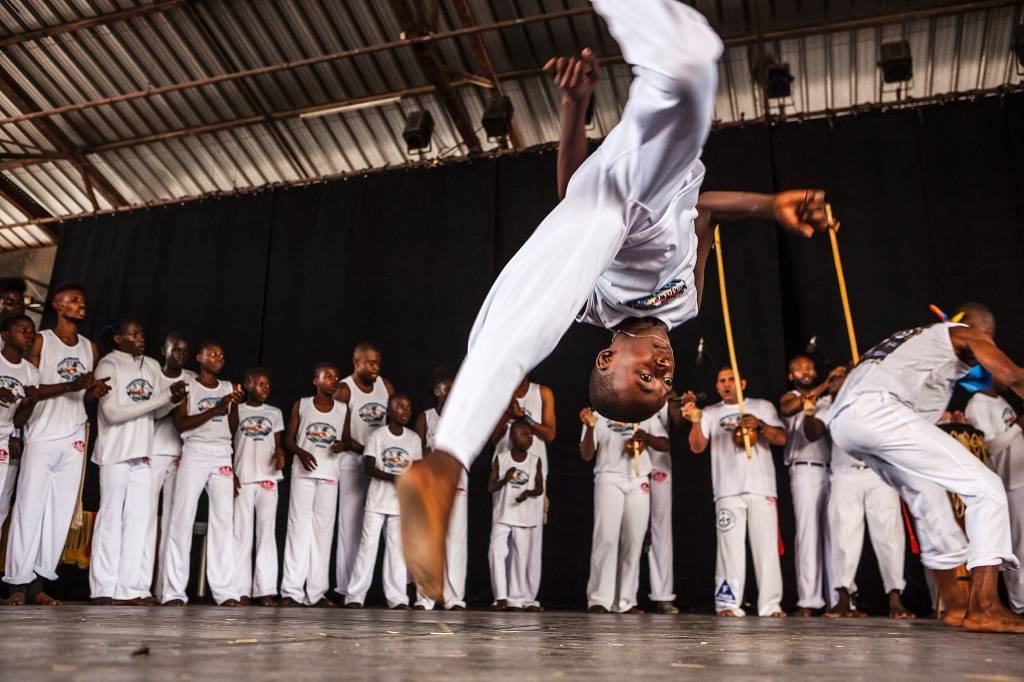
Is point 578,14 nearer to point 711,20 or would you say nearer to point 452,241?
point 711,20

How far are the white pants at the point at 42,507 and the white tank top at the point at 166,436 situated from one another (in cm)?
50

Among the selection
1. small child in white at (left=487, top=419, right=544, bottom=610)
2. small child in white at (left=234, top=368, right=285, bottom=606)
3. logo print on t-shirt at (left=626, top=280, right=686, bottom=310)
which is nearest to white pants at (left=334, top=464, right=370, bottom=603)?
small child in white at (left=234, top=368, right=285, bottom=606)

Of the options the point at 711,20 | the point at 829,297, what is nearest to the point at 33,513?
the point at 829,297

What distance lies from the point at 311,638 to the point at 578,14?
6334mm

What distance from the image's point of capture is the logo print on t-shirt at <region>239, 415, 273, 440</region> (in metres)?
5.91

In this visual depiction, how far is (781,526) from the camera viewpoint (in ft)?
21.4

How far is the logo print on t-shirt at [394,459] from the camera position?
229 inches

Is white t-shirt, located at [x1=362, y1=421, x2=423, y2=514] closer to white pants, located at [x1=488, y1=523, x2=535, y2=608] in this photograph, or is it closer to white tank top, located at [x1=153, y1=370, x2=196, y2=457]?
white pants, located at [x1=488, y1=523, x2=535, y2=608]

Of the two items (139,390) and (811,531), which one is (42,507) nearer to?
(139,390)

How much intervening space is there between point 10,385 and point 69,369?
0.41 metres

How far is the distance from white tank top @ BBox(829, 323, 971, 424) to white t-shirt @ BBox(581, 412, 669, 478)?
2430 mm

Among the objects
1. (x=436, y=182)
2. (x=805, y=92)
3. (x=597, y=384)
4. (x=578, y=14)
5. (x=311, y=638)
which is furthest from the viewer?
(x=436, y=182)

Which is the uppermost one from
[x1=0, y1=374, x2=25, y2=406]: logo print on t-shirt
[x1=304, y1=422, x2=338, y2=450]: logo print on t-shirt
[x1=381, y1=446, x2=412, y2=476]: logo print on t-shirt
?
[x1=0, y1=374, x2=25, y2=406]: logo print on t-shirt

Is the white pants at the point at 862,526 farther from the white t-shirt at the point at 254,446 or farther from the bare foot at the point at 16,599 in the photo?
the bare foot at the point at 16,599
